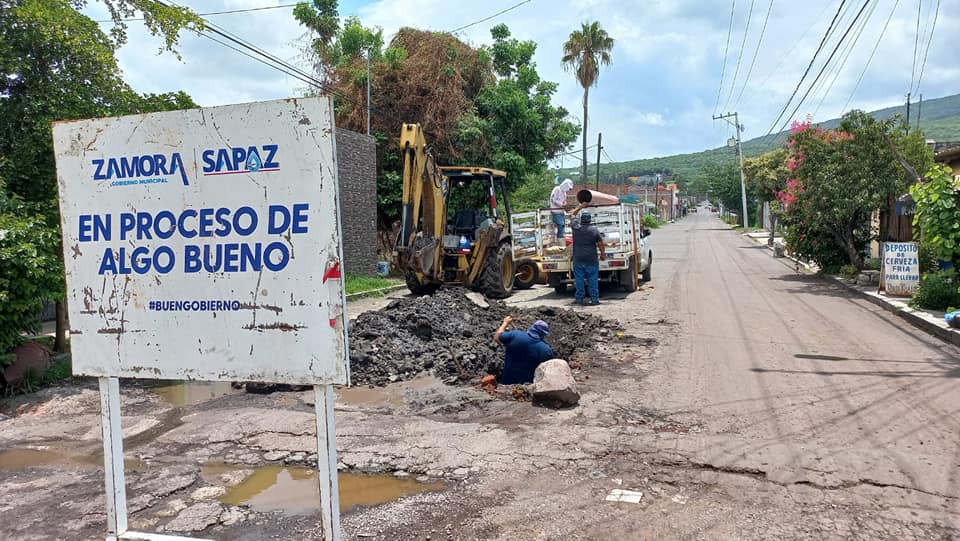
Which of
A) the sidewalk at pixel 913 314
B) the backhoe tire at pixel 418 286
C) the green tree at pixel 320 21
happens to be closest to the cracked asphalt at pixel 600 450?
the sidewalk at pixel 913 314

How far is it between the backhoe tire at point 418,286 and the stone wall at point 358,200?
17.1 ft

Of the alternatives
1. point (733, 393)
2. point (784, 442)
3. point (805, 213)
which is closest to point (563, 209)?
point (805, 213)

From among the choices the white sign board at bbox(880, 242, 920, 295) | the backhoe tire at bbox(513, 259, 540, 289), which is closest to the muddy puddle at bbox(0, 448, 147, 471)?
the backhoe tire at bbox(513, 259, 540, 289)

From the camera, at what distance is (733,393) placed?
22.1 feet

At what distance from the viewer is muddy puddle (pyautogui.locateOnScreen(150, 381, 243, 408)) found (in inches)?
290

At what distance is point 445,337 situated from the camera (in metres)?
9.08

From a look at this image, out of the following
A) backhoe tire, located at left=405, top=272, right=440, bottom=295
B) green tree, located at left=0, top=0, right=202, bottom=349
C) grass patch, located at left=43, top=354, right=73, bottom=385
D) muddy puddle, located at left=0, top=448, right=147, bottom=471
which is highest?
green tree, located at left=0, top=0, right=202, bottom=349

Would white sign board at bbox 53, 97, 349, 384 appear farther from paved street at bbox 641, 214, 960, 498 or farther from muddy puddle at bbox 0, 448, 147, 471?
paved street at bbox 641, 214, 960, 498

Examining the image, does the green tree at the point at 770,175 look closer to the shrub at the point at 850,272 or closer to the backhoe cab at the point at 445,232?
the shrub at the point at 850,272

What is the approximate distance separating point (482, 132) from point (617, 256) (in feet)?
32.2

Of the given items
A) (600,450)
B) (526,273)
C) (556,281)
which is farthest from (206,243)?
(526,273)

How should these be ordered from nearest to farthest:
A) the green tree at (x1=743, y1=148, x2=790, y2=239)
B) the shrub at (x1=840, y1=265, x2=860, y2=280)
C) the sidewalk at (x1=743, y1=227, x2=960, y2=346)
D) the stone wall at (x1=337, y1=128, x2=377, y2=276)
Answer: the sidewalk at (x1=743, y1=227, x2=960, y2=346) < the shrub at (x1=840, y1=265, x2=860, y2=280) < the stone wall at (x1=337, y1=128, x2=377, y2=276) < the green tree at (x1=743, y1=148, x2=790, y2=239)

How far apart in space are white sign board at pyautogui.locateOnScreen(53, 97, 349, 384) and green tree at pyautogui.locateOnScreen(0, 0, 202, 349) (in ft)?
21.7

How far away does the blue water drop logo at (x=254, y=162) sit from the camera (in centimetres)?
321
